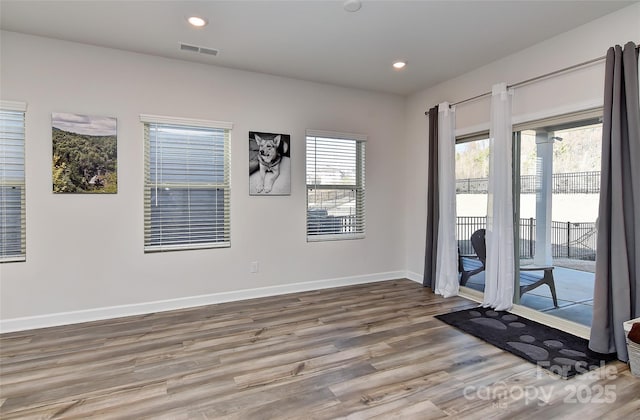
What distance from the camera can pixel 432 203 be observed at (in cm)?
452

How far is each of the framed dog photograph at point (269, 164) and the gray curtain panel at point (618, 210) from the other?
321cm

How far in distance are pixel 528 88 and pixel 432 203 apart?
174 cm

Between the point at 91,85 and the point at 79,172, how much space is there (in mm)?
913

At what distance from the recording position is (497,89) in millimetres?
3609

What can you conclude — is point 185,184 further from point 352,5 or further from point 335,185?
point 352,5

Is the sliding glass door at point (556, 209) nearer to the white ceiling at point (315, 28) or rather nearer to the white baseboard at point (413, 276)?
the white ceiling at point (315, 28)

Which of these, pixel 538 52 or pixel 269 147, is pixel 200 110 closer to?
pixel 269 147

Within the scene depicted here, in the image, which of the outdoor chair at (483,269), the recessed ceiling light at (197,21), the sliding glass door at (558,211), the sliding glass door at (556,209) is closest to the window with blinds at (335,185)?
the outdoor chair at (483,269)

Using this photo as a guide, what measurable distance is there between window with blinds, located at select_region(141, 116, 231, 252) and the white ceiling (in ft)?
2.73

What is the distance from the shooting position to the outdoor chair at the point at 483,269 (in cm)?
347

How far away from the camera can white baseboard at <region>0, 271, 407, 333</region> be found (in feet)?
10.5

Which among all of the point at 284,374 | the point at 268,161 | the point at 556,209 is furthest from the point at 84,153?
the point at 556,209

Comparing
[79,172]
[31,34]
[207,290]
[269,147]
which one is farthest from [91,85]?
[207,290]

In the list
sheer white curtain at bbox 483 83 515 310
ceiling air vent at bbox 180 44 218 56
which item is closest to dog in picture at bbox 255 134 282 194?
ceiling air vent at bbox 180 44 218 56
